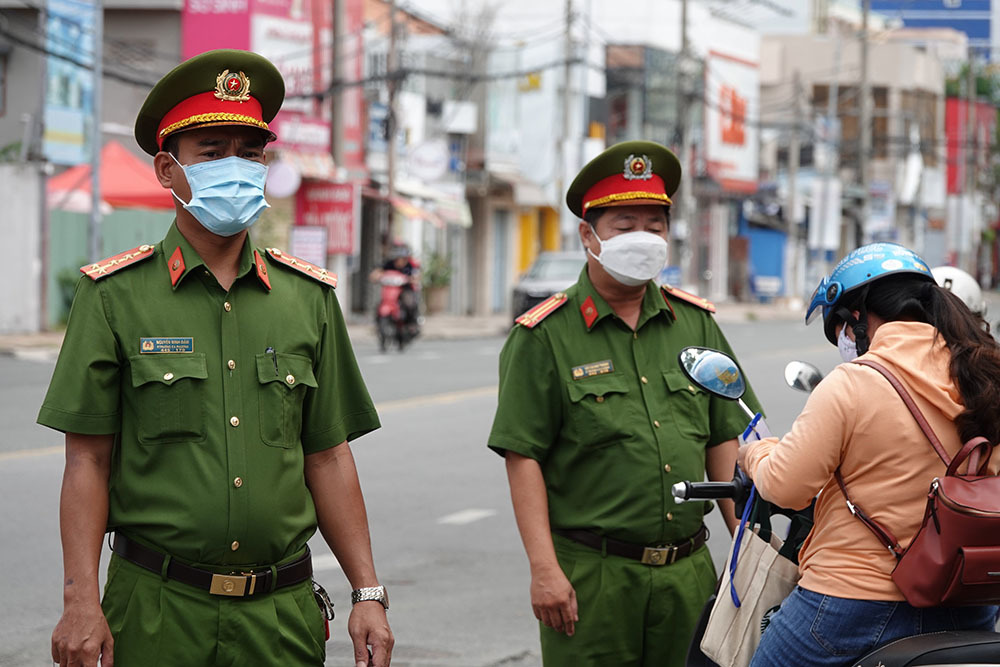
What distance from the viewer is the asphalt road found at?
7.21m

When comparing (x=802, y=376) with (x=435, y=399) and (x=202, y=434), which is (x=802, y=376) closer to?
(x=202, y=434)

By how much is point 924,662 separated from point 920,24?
4172 inches

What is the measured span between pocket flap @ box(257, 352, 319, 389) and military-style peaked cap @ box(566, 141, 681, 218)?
1.30 meters

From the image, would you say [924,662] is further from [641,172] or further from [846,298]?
[641,172]

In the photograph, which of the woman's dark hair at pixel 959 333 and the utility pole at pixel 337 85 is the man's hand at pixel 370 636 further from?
the utility pole at pixel 337 85

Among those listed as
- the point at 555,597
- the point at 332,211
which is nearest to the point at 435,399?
the point at 555,597

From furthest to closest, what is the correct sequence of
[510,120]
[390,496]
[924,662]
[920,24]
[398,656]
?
1. [920,24]
2. [510,120]
3. [390,496]
4. [398,656]
5. [924,662]

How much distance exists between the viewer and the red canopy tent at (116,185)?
27.0m

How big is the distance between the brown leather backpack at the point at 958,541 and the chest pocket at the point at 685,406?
4.23 feet

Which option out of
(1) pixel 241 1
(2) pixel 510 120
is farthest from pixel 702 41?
(1) pixel 241 1

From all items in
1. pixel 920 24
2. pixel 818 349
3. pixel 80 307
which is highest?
pixel 920 24

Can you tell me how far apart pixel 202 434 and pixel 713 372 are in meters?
1.19

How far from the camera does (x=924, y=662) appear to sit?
3.13 meters

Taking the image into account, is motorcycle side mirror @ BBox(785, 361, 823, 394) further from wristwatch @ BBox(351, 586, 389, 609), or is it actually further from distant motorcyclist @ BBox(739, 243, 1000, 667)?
wristwatch @ BBox(351, 586, 389, 609)
